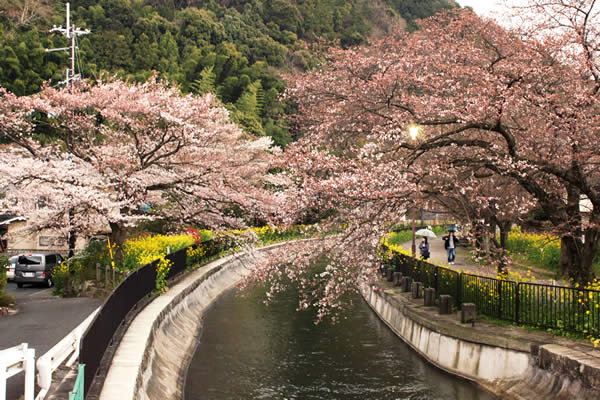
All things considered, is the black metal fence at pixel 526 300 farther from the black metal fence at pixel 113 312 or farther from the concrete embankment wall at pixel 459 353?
the black metal fence at pixel 113 312

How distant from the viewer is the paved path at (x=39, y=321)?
42.3 ft

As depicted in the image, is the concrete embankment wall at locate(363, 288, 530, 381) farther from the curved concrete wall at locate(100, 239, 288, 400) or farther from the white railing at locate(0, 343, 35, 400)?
the white railing at locate(0, 343, 35, 400)

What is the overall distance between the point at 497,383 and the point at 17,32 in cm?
6504

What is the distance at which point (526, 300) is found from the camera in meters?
13.6

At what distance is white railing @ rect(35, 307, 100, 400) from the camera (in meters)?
7.29

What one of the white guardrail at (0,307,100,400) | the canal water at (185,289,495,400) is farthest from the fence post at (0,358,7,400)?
the canal water at (185,289,495,400)

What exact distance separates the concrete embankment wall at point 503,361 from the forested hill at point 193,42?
38.6 m

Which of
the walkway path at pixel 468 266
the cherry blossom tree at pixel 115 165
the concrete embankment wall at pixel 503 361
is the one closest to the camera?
the concrete embankment wall at pixel 503 361

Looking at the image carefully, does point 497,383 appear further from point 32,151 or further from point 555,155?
point 32,151

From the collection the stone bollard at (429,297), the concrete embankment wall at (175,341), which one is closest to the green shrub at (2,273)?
the concrete embankment wall at (175,341)

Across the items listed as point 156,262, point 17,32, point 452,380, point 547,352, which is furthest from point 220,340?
point 17,32

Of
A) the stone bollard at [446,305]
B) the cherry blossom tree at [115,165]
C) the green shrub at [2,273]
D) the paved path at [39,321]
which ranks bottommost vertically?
the paved path at [39,321]

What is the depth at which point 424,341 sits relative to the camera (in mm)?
16391

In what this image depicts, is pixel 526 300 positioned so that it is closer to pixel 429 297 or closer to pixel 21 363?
pixel 429 297
